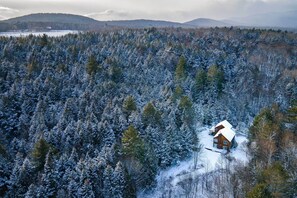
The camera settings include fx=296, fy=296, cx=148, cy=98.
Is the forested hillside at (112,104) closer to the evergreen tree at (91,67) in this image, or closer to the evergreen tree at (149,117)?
the evergreen tree at (149,117)

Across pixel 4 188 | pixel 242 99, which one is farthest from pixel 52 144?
pixel 242 99

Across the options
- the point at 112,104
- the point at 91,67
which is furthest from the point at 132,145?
the point at 91,67

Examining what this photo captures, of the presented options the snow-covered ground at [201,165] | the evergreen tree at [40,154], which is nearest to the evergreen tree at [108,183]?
the snow-covered ground at [201,165]

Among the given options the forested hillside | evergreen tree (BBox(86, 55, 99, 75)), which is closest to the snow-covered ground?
the forested hillside

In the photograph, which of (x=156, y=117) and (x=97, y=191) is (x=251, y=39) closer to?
(x=156, y=117)

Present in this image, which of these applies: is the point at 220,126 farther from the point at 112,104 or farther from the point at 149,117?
the point at 112,104

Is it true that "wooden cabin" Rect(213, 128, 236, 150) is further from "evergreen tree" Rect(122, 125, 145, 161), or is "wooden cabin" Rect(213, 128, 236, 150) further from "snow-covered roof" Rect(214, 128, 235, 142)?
"evergreen tree" Rect(122, 125, 145, 161)
